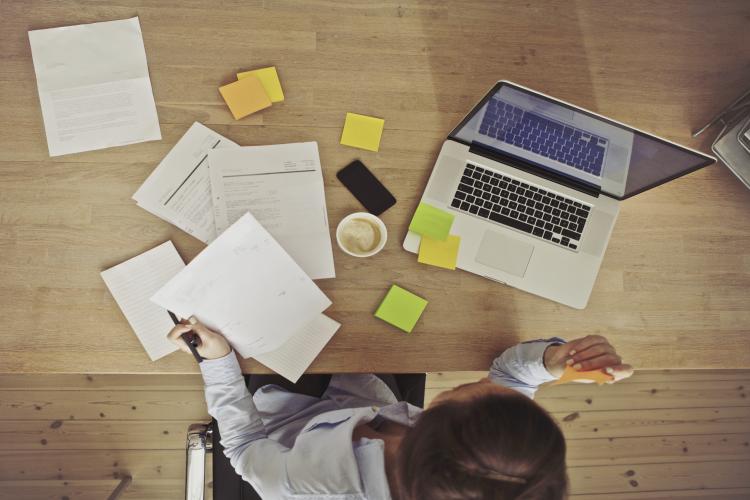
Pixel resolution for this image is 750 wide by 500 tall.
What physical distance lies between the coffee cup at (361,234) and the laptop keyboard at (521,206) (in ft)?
0.59

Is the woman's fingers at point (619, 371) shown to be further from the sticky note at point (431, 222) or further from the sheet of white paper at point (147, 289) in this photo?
the sheet of white paper at point (147, 289)

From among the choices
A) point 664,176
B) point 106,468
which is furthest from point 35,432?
point 664,176

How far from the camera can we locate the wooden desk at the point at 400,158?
1.02 metres

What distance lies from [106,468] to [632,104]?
Result: 1925mm

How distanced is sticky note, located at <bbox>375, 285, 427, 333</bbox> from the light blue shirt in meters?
0.17

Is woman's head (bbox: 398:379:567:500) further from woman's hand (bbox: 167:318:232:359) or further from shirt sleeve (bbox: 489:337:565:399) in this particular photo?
woman's hand (bbox: 167:318:232:359)

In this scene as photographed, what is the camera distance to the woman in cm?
67

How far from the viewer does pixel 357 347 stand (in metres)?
1.04

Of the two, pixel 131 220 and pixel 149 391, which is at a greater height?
pixel 131 220

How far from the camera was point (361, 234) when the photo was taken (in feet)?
3.47

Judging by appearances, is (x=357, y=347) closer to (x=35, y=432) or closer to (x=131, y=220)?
(x=131, y=220)

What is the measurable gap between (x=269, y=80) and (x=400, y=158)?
337mm

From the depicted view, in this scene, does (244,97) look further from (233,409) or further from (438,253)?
(233,409)

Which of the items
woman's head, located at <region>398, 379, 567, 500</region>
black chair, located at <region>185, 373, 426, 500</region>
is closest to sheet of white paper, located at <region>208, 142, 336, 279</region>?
black chair, located at <region>185, 373, 426, 500</region>
